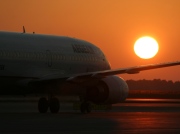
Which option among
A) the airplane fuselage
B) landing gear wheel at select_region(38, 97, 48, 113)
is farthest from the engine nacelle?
landing gear wheel at select_region(38, 97, 48, 113)

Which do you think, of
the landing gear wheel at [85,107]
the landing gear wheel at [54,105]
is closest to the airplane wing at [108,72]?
the landing gear wheel at [54,105]

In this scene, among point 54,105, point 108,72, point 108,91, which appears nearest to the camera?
point 108,72

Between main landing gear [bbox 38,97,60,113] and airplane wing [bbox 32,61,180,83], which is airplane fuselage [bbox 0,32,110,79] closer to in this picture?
airplane wing [bbox 32,61,180,83]

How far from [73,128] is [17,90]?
11.8 metres

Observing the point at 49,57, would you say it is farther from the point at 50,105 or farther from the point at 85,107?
the point at 85,107

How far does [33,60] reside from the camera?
37.8 metres

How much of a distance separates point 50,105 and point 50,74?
1.73 m

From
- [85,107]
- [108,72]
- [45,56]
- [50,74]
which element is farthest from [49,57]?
[108,72]

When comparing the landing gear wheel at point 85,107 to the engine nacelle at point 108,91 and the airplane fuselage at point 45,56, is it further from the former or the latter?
the airplane fuselage at point 45,56

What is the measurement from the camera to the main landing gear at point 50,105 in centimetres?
3778

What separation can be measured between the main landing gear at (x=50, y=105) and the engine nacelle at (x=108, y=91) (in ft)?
6.08

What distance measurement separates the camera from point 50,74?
127ft

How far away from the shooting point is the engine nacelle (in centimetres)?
3744

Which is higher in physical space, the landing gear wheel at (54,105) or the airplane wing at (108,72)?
the airplane wing at (108,72)
